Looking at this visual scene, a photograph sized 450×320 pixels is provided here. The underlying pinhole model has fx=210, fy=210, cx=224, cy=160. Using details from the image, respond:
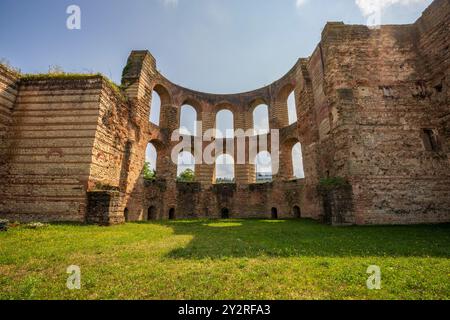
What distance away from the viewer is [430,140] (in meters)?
11.8

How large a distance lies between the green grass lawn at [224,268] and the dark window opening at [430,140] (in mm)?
6769

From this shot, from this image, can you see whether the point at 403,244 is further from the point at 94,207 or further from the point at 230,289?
the point at 94,207

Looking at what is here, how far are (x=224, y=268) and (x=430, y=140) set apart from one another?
14126 mm

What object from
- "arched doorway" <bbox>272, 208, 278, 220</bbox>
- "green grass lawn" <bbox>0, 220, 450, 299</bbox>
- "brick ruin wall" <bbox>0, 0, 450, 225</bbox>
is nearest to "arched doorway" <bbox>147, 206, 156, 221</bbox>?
"brick ruin wall" <bbox>0, 0, 450, 225</bbox>

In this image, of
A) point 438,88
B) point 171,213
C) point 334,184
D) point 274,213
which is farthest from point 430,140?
point 171,213

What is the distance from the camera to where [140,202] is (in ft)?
55.0

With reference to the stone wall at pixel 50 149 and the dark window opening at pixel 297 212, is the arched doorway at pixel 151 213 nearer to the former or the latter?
the stone wall at pixel 50 149

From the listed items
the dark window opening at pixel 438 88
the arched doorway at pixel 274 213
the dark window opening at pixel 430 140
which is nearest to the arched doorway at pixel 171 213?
the arched doorway at pixel 274 213

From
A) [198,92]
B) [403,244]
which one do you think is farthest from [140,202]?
[403,244]

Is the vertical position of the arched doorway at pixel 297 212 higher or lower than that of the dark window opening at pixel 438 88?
lower

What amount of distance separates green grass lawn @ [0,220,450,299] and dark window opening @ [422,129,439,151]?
6769mm

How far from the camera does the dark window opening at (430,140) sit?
1160 centimetres

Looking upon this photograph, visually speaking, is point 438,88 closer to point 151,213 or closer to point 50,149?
point 151,213

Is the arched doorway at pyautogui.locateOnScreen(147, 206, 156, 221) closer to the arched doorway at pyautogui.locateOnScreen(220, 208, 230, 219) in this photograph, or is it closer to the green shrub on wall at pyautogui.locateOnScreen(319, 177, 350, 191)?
the arched doorway at pyautogui.locateOnScreen(220, 208, 230, 219)
